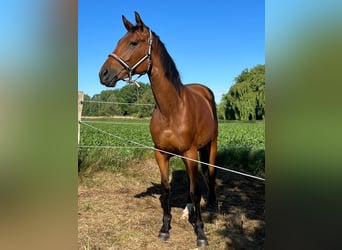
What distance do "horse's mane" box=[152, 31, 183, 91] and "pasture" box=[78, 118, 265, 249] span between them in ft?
5.56

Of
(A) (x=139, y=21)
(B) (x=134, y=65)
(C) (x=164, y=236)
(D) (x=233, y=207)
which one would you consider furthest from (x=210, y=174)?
(A) (x=139, y=21)

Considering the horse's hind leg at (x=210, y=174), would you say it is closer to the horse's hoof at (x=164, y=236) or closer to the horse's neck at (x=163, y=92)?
the horse's hoof at (x=164, y=236)

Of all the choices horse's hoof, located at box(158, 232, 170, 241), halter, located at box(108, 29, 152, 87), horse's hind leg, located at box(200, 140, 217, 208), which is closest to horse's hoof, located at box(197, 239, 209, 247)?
horse's hoof, located at box(158, 232, 170, 241)

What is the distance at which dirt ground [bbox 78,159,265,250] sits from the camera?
3363 mm

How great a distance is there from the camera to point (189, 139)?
3.30m

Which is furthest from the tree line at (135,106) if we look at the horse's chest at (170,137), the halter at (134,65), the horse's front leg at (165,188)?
the halter at (134,65)

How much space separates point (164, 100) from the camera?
10.6 feet

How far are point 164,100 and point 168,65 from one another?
365 millimetres

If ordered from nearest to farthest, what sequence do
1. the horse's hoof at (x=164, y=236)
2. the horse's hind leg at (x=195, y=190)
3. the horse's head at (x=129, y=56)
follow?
the horse's head at (x=129, y=56) → the horse's hind leg at (x=195, y=190) → the horse's hoof at (x=164, y=236)

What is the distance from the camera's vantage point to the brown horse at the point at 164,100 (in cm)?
301

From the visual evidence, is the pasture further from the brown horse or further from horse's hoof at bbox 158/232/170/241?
the brown horse
